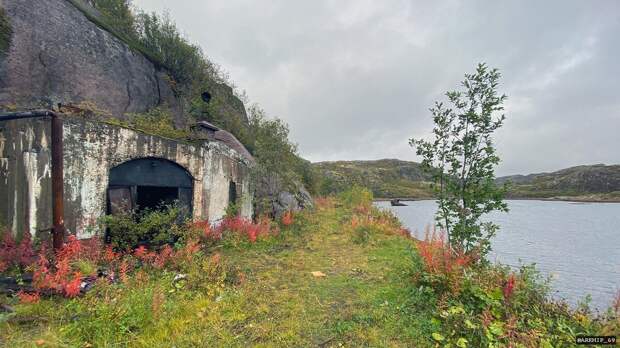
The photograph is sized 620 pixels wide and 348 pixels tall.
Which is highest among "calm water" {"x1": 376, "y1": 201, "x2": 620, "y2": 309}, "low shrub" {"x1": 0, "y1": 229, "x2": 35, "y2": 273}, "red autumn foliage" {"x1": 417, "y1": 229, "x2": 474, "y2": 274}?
"low shrub" {"x1": 0, "y1": 229, "x2": 35, "y2": 273}

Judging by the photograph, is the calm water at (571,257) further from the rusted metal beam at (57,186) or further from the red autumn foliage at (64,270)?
the rusted metal beam at (57,186)

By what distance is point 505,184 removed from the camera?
6.03m

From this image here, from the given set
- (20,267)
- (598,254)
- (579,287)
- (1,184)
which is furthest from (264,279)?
(598,254)

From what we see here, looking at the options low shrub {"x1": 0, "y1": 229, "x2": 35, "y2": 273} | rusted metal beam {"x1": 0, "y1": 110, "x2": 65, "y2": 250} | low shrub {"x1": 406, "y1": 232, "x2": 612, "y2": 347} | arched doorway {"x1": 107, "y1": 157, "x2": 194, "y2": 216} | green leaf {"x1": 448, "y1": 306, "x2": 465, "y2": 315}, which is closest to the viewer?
low shrub {"x1": 406, "y1": 232, "x2": 612, "y2": 347}

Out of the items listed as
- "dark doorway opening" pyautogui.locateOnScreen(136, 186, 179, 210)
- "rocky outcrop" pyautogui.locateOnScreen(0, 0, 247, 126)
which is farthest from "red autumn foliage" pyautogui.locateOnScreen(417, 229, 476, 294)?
"rocky outcrop" pyautogui.locateOnScreen(0, 0, 247, 126)

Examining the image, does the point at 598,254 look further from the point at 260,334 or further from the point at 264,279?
the point at 260,334

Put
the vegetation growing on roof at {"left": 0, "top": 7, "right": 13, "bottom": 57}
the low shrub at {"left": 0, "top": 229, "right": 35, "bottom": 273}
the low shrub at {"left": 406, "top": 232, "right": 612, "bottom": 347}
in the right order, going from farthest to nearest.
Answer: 1. the vegetation growing on roof at {"left": 0, "top": 7, "right": 13, "bottom": 57}
2. the low shrub at {"left": 0, "top": 229, "right": 35, "bottom": 273}
3. the low shrub at {"left": 406, "top": 232, "right": 612, "bottom": 347}

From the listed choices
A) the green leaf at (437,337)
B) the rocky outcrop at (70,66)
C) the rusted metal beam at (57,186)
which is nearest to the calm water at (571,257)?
the green leaf at (437,337)

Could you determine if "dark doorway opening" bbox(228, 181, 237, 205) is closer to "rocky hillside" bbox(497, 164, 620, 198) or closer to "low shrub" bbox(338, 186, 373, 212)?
"low shrub" bbox(338, 186, 373, 212)

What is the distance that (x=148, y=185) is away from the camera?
838cm

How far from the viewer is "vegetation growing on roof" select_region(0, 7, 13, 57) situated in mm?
8812

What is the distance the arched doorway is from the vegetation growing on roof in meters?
5.67

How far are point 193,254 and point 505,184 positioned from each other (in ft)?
23.8

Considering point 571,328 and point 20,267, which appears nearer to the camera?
point 571,328
